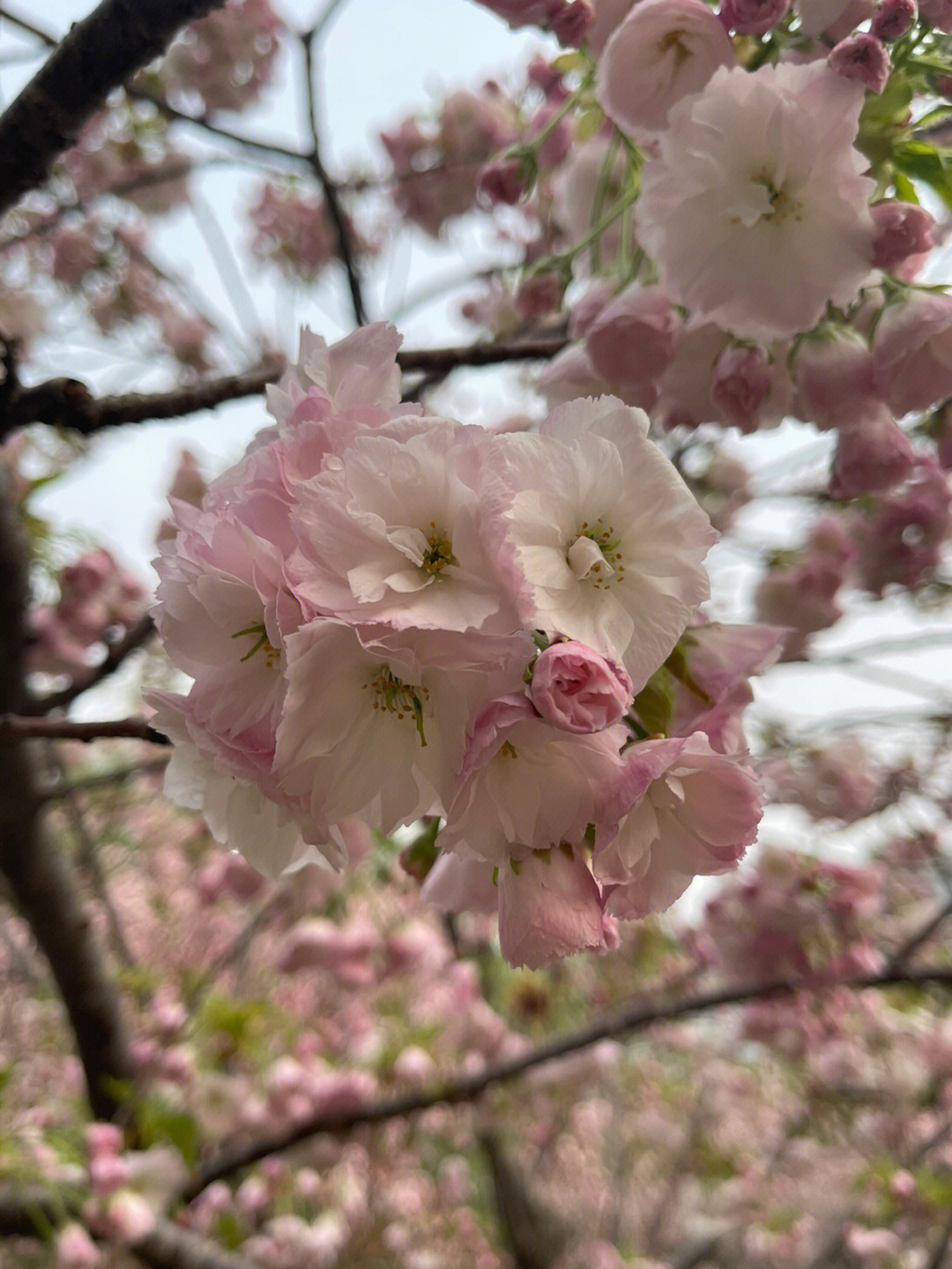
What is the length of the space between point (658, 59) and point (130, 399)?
48cm

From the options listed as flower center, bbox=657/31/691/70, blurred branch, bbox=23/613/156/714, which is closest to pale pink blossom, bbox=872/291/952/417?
flower center, bbox=657/31/691/70

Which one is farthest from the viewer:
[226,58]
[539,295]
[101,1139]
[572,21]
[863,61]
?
[226,58]

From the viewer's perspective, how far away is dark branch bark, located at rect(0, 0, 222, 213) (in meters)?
0.55

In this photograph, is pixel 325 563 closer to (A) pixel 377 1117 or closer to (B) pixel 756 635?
(B) pixel 756 635

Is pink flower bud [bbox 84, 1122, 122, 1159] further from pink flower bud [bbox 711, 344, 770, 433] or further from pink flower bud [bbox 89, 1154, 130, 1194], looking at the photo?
pink flower bud [bbox 711, 344, 770, 433]

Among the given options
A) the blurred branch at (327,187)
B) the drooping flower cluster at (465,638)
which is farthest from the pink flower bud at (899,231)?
the blurred branch at (327,187)

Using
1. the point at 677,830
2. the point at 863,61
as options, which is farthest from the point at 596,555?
the point at 863,61

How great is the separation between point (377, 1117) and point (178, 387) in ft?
4.81

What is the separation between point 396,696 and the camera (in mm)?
390

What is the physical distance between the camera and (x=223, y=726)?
38 centimetres

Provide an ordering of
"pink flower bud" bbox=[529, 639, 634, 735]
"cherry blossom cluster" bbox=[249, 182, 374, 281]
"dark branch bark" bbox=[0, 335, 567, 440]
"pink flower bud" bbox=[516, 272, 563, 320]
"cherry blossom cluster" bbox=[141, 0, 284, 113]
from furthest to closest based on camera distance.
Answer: "cherry blossom cluster" bbox=[249, 182, 374, 281] → "cherry blossom cluster" bbox=[141, 0, 284, 113] → "pink flower bud" bbox=[516, 272, 563, 320] → "dark branch bark" bbox=[0, 335, 567, 440] → "pink flower bud" bbox=[529, 639, 634, 735]

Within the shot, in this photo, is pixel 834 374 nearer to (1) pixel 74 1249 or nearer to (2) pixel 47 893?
(2) pixel 47 893

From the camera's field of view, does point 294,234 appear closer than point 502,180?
No

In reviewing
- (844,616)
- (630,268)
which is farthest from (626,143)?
(844,616)
